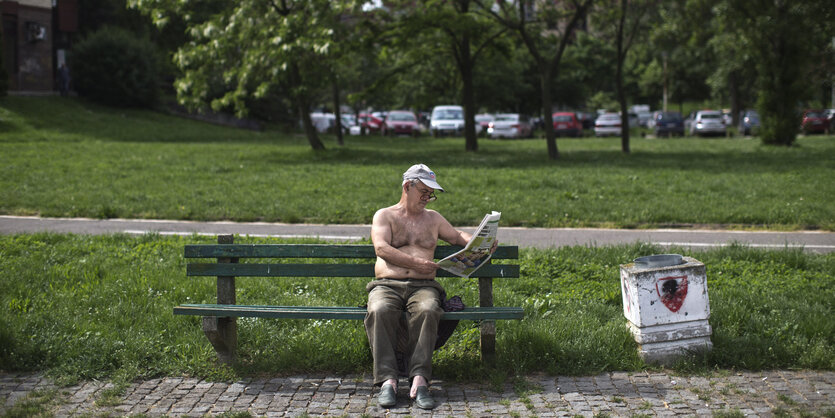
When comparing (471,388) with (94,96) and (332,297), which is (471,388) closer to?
(332,297)

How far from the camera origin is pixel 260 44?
22.0 meters

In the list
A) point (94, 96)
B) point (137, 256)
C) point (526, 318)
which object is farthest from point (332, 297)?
point (94, 96)

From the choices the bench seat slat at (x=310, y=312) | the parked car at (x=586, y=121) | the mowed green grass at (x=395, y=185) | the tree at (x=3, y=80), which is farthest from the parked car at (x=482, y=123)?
the bench seat slat at (x=310, y=312)

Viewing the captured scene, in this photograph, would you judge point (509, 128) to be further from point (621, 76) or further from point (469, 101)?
point (469, 101)

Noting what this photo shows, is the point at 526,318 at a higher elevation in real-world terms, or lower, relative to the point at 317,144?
lower

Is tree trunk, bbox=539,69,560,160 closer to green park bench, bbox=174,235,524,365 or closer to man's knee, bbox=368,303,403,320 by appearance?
green park bench, bbox=174,235,524,365

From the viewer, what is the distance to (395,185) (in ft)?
50.3

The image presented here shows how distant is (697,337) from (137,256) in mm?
5902

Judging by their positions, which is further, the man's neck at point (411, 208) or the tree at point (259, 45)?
the tree at point (259, 45)

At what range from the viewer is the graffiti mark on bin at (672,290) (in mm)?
5863

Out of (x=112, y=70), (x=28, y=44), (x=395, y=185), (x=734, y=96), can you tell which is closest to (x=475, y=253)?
(x=395, y=185)

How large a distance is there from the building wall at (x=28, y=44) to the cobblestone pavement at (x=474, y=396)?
3658cm

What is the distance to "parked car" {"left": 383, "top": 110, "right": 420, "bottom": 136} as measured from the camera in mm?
41750

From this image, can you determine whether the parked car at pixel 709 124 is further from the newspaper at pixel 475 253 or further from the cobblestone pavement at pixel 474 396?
the newspaper at pixel 475 253
